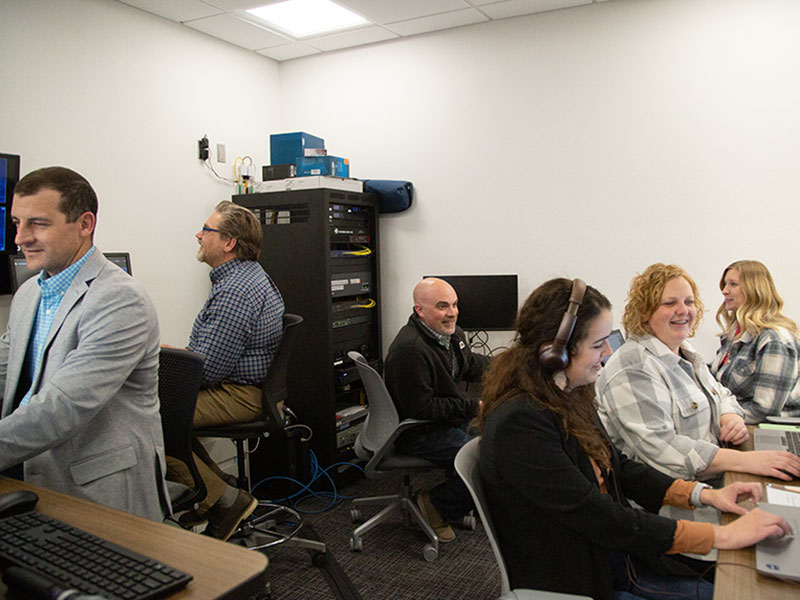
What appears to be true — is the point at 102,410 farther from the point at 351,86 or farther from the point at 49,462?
the point at 351,86

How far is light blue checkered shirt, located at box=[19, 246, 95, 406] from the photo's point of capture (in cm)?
173

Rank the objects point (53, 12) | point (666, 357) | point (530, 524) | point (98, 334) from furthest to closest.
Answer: point (53, 12)
point (666, 357)
point (98, 334)
point (530, 524)

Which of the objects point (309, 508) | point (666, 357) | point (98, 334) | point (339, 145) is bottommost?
point (309, 508)

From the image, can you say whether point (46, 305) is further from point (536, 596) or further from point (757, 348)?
point (757, 348)

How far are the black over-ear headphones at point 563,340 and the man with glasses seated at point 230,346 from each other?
1619 mm

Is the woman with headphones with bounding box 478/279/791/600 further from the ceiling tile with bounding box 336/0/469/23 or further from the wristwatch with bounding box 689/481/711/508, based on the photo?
the ceiling tile with bounding box 336/0/469/23

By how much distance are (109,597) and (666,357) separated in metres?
1.69

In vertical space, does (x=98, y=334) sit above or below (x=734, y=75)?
below

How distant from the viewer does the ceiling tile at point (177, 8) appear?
3.40m

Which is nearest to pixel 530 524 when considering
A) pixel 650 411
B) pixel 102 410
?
pixel 650 411

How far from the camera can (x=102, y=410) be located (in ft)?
5.52

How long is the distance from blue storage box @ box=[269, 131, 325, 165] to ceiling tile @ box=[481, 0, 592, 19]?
1306mm

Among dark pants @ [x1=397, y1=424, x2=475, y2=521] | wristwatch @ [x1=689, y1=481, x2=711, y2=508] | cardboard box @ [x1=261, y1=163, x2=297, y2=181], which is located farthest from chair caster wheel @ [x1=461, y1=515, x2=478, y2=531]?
cardboard box @ [x1=261, y1=163, x2=297, y2=181]

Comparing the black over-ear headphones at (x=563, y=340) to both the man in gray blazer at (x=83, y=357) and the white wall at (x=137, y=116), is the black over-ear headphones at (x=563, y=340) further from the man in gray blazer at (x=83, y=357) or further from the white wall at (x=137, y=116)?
the white wall at (x=137, y=116)
